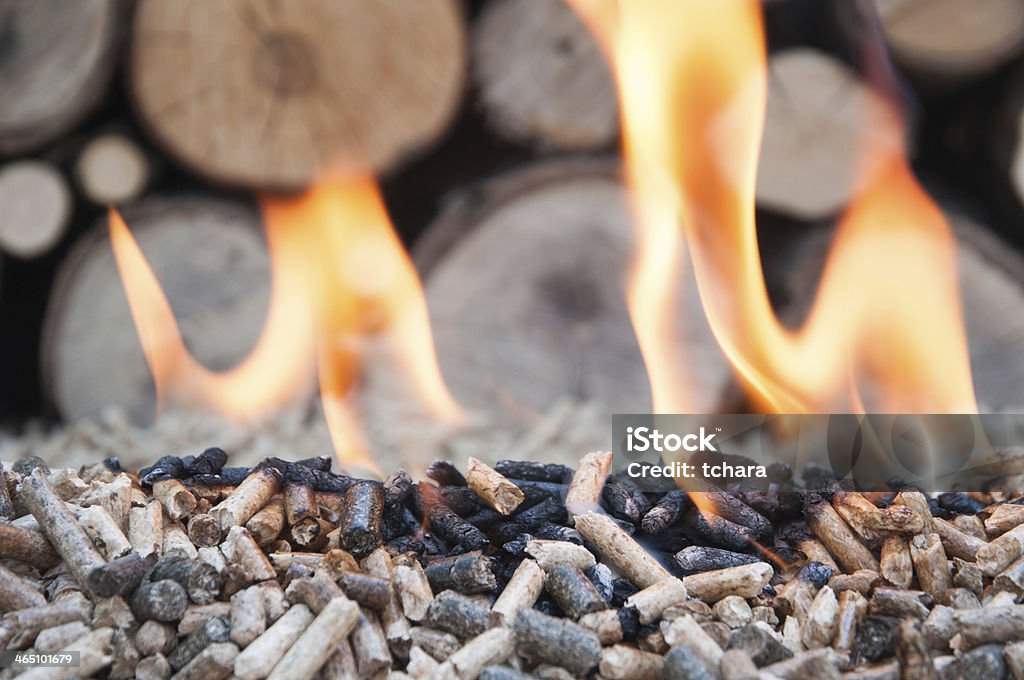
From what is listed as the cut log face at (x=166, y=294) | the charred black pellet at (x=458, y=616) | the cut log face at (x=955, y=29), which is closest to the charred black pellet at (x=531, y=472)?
the charred black pellet at (x=458, y=616)

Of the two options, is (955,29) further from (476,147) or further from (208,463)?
(208,463)

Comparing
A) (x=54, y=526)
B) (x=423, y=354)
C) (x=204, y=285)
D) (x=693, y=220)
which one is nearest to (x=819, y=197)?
(x=693, y=220)

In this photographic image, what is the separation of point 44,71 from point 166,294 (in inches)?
24.1

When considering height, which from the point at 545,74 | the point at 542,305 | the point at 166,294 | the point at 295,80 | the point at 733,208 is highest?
the point at 545,74

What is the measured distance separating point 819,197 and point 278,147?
4.23 ft

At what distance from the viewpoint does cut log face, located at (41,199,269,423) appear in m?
2.28

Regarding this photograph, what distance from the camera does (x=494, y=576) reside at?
1.16 m

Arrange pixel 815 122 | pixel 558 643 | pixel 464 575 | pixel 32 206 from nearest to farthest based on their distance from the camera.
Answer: pixel 558 643 → pixel 464 575 → pixel 815 122 → pixel 32 206

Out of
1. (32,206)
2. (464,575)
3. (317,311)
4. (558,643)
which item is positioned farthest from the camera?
(32,206)

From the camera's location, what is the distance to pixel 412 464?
6.33ft

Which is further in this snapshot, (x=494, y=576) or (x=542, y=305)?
(x=542, y=305)

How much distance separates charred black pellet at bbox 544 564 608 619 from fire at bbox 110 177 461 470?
104 cm

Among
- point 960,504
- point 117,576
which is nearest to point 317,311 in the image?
point 117,576

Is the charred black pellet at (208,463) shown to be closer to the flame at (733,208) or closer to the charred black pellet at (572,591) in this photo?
the charred black pellet at (572,591)
